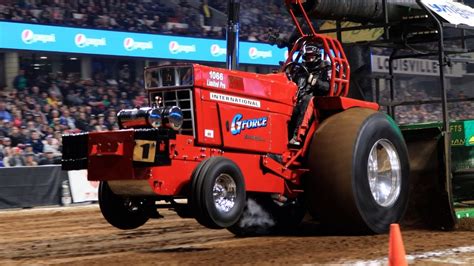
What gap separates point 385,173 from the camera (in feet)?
27.0

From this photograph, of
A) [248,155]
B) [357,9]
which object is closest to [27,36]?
[357,9]

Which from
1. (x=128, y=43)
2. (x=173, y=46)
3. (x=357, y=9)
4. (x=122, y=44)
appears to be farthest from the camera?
(x=173, y=46)

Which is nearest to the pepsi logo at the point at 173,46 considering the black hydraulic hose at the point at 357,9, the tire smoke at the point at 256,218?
the black hydraulic hose at the point at 357,9

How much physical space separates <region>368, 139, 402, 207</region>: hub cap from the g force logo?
1.28 m

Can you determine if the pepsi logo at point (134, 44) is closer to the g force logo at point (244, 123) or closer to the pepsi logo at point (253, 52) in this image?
the pepsi logo at point (253, 52)

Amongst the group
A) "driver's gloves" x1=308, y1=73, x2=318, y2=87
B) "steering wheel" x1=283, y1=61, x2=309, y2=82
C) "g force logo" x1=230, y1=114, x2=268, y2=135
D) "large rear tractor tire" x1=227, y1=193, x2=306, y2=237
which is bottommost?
"large rear tractor tire" x1=227, y1=193, x2=306, y2=237

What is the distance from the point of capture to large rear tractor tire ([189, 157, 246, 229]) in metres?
6.52

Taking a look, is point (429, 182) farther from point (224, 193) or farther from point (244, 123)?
point (224, 193)

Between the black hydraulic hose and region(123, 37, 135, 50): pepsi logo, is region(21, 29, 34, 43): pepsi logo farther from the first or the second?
the black hydraulic hose

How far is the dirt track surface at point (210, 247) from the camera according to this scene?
6.36 metres

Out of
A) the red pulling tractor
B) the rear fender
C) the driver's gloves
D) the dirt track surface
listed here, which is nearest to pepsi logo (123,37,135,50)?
the dirt track surface

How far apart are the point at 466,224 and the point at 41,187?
35.5ft

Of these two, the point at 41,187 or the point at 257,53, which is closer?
the point at 41,187

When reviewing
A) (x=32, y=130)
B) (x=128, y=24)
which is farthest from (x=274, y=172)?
(x=128, y=24)
